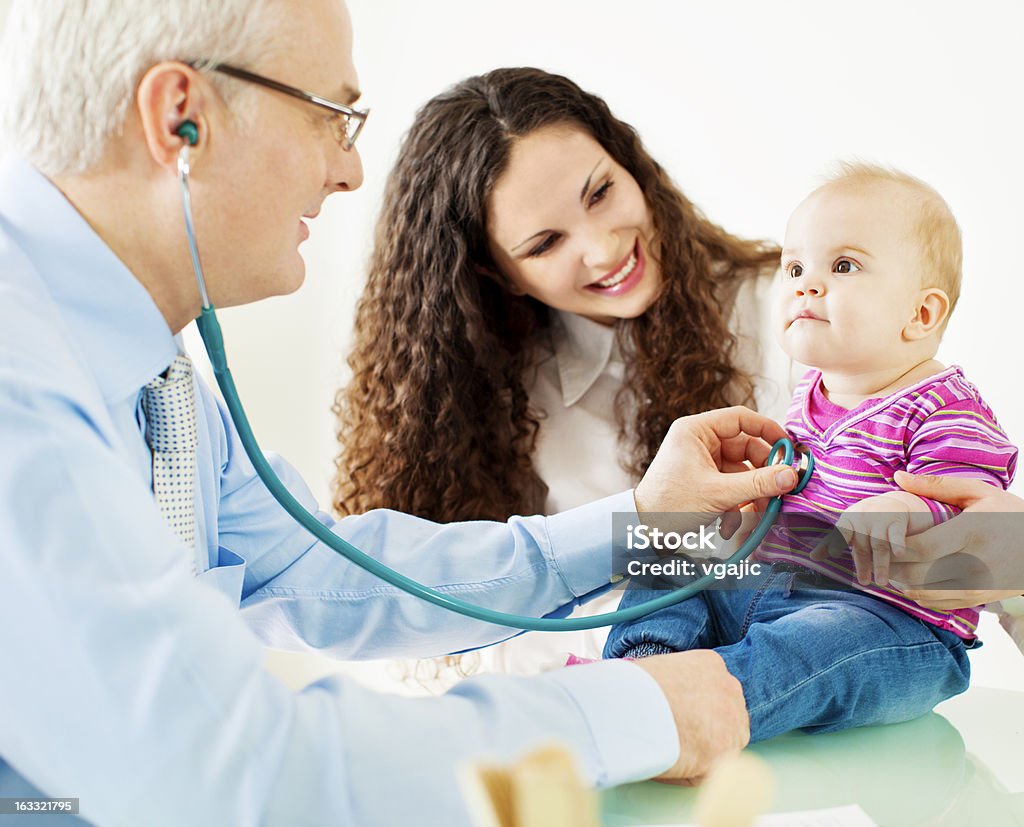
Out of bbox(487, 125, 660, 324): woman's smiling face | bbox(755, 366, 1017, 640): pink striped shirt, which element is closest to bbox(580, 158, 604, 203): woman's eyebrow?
bbox(487, 125, 660, 324): woman's smiling face

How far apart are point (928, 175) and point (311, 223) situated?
156cm

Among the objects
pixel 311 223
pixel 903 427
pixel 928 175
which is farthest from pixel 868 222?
pixel 311 223

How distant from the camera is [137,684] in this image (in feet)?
2.34

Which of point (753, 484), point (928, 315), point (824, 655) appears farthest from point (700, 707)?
point (928, 315)

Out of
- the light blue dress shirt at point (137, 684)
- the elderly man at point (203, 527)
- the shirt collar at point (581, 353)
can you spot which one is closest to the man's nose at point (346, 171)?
the elderly man at point (203, 527)

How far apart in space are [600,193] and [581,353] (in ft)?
1.02

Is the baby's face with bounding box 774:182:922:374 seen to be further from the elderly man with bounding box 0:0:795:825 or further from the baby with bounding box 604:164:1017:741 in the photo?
the elderly man with bounding box 0:0:795:825

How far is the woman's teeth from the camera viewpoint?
69.9 inches

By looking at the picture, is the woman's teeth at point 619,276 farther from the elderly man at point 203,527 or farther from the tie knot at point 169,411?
the tie knot at point 169,411

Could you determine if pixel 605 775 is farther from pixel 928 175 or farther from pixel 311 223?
pixel 311 223

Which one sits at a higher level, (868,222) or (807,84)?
(807,84)

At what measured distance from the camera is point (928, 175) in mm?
1547

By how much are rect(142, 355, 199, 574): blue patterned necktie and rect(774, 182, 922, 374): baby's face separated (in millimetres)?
768

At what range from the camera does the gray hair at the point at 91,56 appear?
0.91 metres
